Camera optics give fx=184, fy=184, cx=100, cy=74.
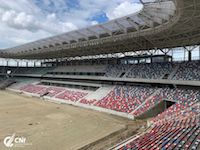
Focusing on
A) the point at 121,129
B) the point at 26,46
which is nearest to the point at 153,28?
the point at 121,129

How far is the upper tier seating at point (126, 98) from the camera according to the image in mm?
26359

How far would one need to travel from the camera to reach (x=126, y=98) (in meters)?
29.1

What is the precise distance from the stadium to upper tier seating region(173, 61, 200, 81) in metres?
0.14

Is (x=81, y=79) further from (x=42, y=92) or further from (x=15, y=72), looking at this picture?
(x=15, y=72)

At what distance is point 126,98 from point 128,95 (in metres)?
1.12

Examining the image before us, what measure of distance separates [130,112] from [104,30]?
12735 millimetres

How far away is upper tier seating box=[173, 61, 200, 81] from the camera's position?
25212 mm

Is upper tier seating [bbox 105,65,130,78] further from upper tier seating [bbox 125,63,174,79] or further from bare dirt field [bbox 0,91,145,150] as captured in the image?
bare dirt field [bbox 0,91,145,150]

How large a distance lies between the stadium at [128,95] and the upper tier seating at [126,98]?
0.15m

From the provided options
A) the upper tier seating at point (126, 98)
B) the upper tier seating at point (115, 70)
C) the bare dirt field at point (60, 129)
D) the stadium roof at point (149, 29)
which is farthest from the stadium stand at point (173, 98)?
the upper tier seating at point (115, 70)

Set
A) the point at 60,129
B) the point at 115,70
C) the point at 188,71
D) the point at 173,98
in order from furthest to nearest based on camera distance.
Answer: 1. the point at 115,70
2. the point at 188,71
3. the point at 173,98
4. the point at 60,129

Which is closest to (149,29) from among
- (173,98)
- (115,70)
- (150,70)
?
(173,98)

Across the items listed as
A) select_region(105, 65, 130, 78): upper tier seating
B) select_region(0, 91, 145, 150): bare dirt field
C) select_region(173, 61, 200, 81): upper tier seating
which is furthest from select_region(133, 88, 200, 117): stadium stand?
select_region(105, 65, 130, 78): upper tier seating

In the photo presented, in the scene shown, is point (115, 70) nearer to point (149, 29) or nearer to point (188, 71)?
point (188, 71)
